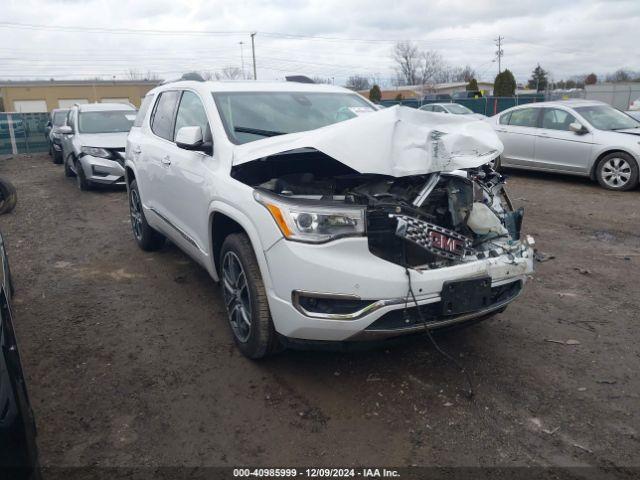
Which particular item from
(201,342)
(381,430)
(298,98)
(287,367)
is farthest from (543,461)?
(298,98)

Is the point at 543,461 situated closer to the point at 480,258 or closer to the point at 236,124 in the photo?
the point at 480,258

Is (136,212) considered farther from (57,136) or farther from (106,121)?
(57,136)

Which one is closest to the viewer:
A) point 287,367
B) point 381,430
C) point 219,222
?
point 381,430

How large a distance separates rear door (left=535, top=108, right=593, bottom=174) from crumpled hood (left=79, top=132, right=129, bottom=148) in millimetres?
8123

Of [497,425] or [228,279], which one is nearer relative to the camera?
[497,425]

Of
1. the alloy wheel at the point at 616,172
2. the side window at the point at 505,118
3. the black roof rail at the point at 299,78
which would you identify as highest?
the black roof rail at the point at 299,78

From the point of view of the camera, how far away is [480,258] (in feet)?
10.5

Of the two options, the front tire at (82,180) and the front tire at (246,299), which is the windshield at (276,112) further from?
the front tire at (82,180)

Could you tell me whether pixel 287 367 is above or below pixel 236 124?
below

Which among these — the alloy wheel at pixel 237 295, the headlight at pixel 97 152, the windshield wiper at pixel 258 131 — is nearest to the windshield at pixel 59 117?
the headlight at pixel 97 152

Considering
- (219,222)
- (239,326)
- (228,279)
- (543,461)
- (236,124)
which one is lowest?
(543,461)

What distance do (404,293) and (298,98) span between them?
2312 millimetres

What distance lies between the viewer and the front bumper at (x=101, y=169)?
10375mm

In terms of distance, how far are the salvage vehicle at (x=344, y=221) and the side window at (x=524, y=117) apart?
7.48 m
